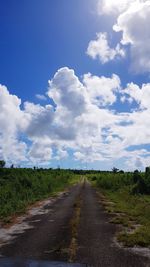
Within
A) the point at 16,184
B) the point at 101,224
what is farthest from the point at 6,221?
the point at 16,184

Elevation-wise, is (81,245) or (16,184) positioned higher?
(16,184)

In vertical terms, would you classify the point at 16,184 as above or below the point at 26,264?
above

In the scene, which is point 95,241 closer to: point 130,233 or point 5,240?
point 130,233

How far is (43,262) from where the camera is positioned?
8.79m

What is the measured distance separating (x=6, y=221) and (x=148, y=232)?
22.2 ft

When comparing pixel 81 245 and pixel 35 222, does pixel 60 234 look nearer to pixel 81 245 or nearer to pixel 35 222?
pixel 81 245

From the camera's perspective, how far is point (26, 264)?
28.0 feet

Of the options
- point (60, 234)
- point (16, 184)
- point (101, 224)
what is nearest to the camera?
point (60, 234)

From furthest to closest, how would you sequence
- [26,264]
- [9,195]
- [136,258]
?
1. [9,195]
2. [136,258]
3. [26,264]

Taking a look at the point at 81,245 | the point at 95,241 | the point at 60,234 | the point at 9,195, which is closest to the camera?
the point at 81,245

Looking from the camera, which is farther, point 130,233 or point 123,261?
point 130,233

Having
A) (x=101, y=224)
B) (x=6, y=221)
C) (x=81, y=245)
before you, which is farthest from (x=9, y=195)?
(x=81, y=245)

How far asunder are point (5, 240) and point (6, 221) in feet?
16.0

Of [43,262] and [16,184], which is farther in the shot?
[16,184]
